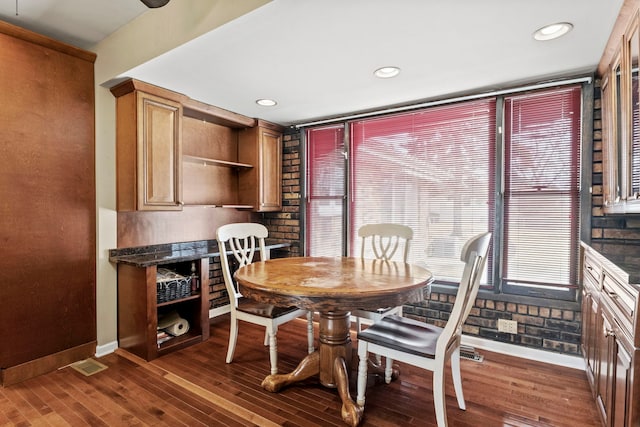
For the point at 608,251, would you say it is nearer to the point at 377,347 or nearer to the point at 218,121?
the point at 377,347

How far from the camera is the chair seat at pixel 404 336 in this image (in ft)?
5.78

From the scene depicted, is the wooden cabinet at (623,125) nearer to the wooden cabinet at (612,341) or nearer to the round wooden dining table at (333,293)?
the wooden cabinet at (612,341)

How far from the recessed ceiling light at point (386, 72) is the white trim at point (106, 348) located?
305 centimetres

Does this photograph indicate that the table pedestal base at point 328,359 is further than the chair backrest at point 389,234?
No

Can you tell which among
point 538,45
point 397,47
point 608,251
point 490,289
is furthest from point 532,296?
point 397,47

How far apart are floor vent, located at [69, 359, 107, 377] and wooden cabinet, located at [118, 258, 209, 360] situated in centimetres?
23

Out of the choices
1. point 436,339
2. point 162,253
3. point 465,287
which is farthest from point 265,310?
point 465,287

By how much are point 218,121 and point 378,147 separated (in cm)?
175

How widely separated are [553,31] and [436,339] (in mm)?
1877

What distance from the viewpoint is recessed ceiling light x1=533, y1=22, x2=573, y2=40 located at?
6.04ft

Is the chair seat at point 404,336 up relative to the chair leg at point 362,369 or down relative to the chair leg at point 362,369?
up

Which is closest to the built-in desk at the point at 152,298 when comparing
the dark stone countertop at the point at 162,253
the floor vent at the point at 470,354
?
the dark stone countertop at the point at 162,253

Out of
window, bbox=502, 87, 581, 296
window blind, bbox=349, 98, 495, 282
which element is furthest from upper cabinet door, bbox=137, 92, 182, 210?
window, bbox=502, 87, 581, 296

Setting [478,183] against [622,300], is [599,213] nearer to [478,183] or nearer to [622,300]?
[478,183]
